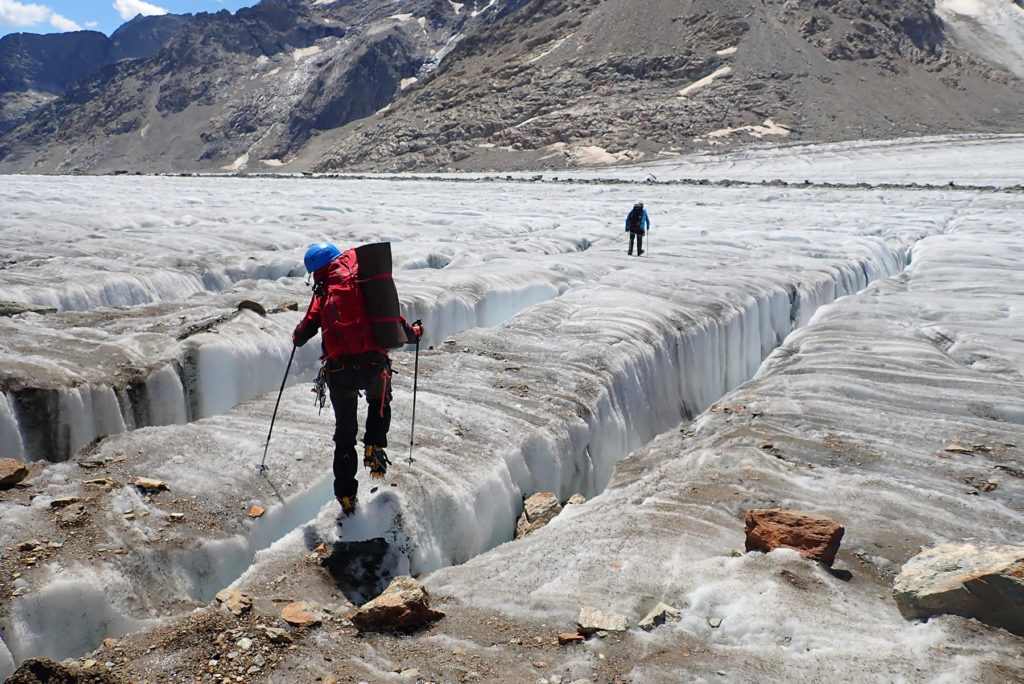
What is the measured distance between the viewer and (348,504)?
4.54 meters

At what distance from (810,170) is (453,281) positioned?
138ft

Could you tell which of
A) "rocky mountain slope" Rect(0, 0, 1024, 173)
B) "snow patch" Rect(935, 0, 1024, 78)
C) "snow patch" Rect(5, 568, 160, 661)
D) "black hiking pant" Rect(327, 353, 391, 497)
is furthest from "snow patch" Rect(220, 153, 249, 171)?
"snow patch" Rect(5, 568, 160, 661)

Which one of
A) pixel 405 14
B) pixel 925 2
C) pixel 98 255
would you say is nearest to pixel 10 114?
pixel 405 14

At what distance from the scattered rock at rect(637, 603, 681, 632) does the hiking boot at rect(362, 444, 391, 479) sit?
6.52 feet

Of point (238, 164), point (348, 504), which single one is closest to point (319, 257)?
point (348, 504)

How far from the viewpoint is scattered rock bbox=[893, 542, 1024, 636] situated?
3.13 m

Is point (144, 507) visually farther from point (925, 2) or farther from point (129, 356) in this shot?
point (925, 2)

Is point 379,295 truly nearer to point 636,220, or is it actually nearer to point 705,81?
point 636,220

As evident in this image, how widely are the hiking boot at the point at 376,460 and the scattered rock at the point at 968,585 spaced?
3044 mm

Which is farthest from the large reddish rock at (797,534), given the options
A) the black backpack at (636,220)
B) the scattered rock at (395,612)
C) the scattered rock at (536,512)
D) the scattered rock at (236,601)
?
the black backpack at (636,220)

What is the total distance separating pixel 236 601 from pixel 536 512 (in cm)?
243

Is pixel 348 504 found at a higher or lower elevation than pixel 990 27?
lower

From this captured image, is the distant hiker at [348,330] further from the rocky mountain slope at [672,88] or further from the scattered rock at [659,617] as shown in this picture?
the rocky mountain slope at [672,88]

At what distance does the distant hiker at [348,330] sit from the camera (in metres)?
4.23
